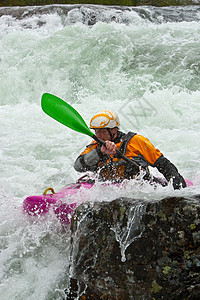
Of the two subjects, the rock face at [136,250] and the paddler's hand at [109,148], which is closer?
the rock face at [136,250]

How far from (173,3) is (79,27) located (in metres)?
7.92

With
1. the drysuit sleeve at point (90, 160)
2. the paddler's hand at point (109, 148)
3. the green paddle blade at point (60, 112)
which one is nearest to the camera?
the paddler's hand at point (109, 148)

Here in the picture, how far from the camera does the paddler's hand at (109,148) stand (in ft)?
10.5

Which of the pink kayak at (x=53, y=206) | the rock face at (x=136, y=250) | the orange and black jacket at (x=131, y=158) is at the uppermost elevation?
the orange and black jacket at (x=131, y=158)

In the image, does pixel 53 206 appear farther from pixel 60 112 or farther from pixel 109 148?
pixel 60 112

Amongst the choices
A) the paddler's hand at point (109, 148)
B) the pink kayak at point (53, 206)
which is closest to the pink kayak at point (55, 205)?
the pink kayak at point (53, 206)

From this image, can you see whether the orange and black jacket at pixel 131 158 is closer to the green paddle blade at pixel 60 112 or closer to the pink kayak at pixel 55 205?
the pink kayak at pixel 55 205

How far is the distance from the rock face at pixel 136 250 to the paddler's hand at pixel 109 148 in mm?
766

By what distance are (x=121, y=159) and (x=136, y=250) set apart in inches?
53.7

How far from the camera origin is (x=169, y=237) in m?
2.06

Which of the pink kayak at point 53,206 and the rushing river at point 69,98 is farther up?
the rushing river at point 69,98

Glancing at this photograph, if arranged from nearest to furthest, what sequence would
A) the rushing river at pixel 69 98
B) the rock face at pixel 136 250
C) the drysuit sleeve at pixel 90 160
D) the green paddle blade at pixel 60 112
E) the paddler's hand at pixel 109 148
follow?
1. the rock face at pixel 136 250
2. the rushing river at pixel 69 98
3. the paddler's hand at pixel 109 148
4. the drysuit sleeve at pixel 90 160
5. the green paddle blade at pixel 60 112

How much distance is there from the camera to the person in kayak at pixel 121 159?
3352 millimetres

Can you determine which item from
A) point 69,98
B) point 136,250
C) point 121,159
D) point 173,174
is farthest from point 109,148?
point 69,98
